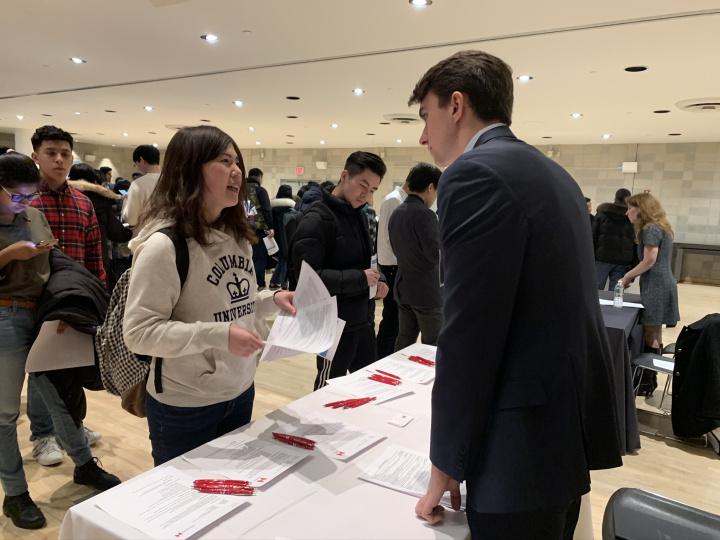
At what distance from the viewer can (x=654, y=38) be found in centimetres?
465

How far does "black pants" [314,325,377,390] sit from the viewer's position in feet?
8.13

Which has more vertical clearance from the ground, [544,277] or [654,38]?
[654,38]

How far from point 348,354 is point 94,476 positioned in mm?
1461

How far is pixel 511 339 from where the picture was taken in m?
0.86

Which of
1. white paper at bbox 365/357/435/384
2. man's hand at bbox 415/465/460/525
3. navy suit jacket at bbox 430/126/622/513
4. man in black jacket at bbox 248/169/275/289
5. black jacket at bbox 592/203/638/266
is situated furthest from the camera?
man in black jacket at bbox 248/169/275/289

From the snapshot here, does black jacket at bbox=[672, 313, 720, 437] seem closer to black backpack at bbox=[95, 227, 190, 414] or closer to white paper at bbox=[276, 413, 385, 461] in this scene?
white paper at bbox=[276, 413, 385, 461]

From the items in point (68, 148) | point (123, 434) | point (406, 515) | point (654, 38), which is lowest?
point (123, 434)

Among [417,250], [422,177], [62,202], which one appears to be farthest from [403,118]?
[62,202]

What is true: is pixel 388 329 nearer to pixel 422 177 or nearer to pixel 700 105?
pixel 422 177

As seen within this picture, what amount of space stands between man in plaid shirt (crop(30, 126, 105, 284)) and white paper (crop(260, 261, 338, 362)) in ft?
5.84

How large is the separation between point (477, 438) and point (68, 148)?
105 inches

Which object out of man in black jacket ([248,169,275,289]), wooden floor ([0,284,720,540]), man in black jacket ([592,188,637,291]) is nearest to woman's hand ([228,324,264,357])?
wooden floor ([0,284,720,540])

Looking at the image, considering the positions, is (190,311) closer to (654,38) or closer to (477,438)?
(477,438)


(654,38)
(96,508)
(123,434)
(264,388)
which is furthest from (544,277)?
(654,38)
